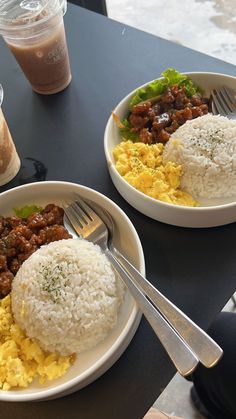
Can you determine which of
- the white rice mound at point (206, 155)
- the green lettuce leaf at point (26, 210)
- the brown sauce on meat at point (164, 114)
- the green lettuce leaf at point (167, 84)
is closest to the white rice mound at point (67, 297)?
the green lettuce leaf at point (26, 210)

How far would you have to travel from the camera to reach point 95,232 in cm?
103

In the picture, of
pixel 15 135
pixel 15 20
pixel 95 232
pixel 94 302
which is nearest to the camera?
pixel 94 302

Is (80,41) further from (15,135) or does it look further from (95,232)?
(95,232)

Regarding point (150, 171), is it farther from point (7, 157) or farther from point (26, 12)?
point (26, 12)

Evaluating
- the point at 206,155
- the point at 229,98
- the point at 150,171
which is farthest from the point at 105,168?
the point at 229,98

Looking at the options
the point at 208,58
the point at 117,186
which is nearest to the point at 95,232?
the point at 117,186

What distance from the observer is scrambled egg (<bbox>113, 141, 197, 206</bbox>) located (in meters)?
1.07

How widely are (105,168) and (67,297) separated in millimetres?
455

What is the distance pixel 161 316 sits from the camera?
0.82 m

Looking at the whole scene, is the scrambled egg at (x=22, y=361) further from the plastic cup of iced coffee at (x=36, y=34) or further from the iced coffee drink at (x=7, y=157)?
the plastic cup of iced coffee at (x=36, y=34)

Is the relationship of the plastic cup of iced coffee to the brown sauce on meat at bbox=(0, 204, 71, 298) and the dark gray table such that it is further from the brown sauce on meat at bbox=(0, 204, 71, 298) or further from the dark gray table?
the brown sauce on meat at bbox=(0, 204, 71, 298)

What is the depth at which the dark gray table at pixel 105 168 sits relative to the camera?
2.83 feet

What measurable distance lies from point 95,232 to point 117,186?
0.16 metres

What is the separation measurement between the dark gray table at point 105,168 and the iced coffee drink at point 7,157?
0.02m
